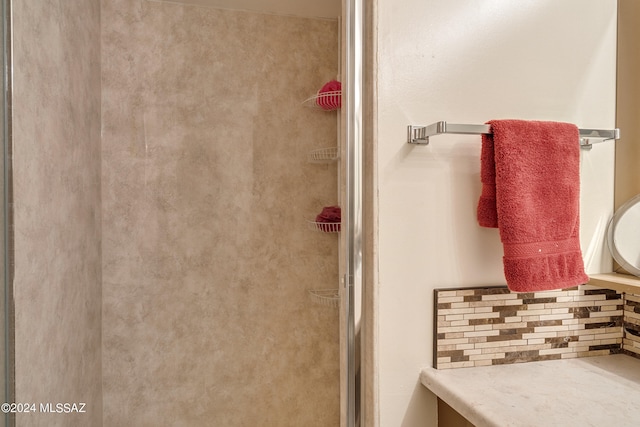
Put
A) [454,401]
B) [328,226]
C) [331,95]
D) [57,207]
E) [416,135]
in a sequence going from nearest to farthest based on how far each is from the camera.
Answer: [454,401], [416,135], [57,207], [331,95], [328,226]

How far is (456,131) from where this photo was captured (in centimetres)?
91

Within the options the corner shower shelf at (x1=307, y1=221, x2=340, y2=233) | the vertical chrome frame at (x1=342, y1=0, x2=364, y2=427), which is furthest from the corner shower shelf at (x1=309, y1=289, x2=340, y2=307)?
the vertical chrome frame at (x1=342, y1=0, x2=364, y2=427)

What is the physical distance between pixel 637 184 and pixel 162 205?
72.8 inches

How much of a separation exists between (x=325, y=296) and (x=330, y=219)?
42 centimetres

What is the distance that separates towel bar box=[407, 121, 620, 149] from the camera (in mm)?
900

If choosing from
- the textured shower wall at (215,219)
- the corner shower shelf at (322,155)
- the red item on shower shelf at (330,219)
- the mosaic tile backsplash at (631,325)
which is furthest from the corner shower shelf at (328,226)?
the mosaic tile backsplash at (631,325)

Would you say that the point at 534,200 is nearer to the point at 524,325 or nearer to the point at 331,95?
the point at 524,325

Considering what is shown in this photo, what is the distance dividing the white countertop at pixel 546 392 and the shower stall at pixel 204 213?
1.00 m

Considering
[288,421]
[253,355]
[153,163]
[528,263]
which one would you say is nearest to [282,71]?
[153,163]

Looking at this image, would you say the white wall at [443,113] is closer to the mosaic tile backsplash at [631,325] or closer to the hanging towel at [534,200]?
the hanging towel at [534,200]

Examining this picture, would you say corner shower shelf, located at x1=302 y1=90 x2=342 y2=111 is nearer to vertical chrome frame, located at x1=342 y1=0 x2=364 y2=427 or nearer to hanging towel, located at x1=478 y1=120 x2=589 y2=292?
vertical chrome frame, located at x1=342 y1=0 x2=364 y2=427

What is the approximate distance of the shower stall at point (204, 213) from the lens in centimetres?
188

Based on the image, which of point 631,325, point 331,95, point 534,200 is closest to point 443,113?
point 534,200

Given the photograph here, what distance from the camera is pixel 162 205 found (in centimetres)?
199
